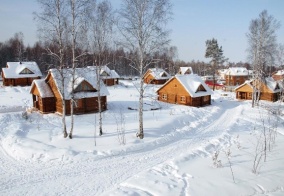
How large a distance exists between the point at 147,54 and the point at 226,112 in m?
16.5

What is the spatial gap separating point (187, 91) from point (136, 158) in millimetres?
19461

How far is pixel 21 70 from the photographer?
155ft

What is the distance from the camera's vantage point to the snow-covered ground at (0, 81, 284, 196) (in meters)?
10.4

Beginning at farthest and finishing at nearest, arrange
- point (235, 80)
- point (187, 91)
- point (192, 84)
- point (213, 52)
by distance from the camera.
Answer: point (235, 80) → point (213, 52) → point (192, 84) → point (187, 91)

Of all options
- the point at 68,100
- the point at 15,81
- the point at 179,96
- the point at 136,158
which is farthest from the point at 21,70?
the point at 136,158

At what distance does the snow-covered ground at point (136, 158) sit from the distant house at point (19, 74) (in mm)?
26261

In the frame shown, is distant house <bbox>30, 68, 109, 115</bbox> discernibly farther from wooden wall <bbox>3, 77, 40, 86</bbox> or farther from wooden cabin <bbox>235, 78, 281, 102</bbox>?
wooden cabin <bbox>235, 78, 281, 102</bbox>

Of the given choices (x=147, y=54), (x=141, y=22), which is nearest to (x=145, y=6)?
(x=141, y=22)

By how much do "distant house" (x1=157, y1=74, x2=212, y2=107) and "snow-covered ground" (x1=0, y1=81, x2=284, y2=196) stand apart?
28.5 feet

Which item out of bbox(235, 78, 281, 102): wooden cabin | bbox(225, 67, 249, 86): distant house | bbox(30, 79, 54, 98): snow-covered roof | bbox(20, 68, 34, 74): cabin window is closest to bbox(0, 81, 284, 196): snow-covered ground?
bbox(30, 79, 54, 98): snow-covered roof

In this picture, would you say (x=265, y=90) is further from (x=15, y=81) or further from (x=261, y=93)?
(x=15, y=81)

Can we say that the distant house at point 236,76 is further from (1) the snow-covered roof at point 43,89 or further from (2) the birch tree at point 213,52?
(1) the snow-covered roof at point 43,89

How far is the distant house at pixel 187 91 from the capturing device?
107ft

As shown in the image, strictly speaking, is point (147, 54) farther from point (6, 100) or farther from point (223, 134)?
point (6, 100)
